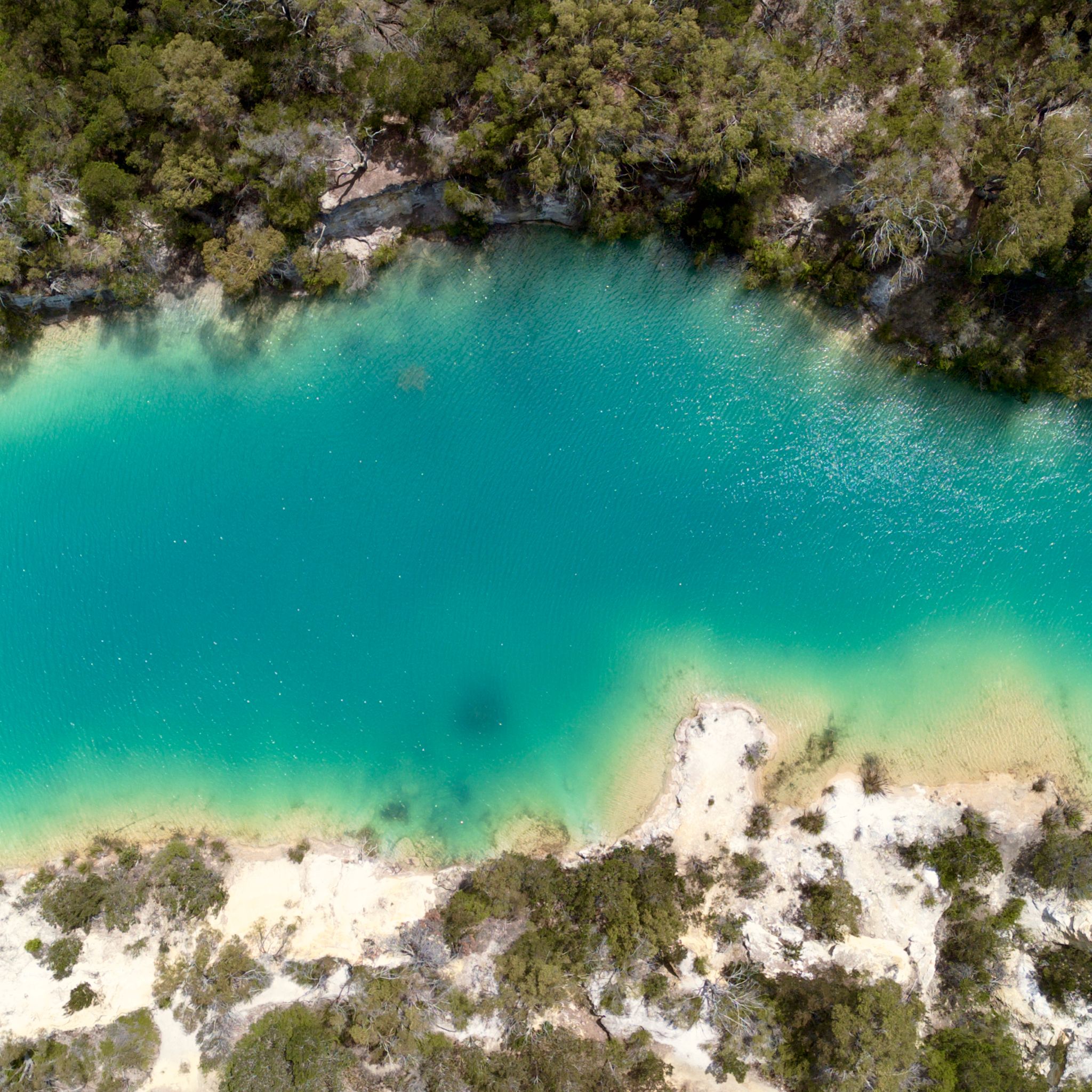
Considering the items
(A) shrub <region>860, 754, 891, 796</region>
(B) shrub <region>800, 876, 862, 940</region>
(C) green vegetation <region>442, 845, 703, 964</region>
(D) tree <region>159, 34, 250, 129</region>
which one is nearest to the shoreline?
(A) shrub <region>860, 754, 891, 796</region>

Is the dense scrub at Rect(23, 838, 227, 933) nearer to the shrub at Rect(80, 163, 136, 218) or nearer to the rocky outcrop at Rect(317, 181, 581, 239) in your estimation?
the shrub at Rect(80, 163, 136, 218)

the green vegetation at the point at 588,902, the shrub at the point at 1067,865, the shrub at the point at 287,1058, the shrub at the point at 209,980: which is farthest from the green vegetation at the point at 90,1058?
the shrub at the point at 1067,865

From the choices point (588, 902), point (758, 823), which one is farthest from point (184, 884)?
point (758, 823)

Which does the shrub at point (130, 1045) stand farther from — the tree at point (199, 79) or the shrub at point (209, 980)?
the tree at point (199, 79)

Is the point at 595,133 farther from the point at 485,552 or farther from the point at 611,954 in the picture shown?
the point at 611,954

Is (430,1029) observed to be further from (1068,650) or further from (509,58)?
(509,58)

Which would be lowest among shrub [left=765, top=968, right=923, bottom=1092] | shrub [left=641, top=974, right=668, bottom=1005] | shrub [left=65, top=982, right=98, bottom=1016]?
shrub [left=65, top=982, right=98, bottom=1016]
